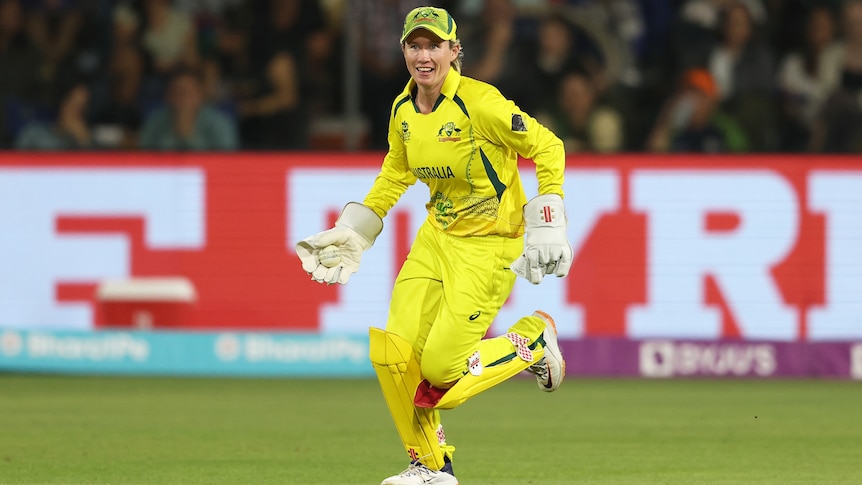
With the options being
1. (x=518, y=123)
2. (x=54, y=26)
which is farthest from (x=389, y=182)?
(x=54, y=26)

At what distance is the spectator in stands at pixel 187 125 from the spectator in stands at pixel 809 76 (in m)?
4.14

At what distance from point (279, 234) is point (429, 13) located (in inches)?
212

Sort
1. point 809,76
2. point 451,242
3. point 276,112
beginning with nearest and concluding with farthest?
point 451,242, point 276,112, point 809,76

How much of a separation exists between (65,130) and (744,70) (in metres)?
5.08

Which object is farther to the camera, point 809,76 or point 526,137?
point 809,76

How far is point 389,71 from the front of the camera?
38.9 feet

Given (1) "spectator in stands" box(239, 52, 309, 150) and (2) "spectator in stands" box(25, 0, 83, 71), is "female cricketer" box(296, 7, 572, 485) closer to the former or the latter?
(1) "spectator in stands" box(239, 52, 309, 150)

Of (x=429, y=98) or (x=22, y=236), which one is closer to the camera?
(x=429, y=98)

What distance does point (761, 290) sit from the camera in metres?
11.1

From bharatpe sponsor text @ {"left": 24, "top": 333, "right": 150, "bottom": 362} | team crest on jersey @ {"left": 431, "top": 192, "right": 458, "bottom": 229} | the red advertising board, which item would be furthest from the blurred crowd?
team crest on jersey @ {"left": 431, "top": 192, "right": 458, "bottom": 229}

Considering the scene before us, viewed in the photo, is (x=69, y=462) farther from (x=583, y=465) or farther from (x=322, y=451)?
(x=583, y=465)

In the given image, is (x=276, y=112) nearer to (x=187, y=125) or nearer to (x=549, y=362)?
(x=187, y=125)

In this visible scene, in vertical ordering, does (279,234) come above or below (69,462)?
above

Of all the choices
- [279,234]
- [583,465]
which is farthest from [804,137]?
[583,465]
